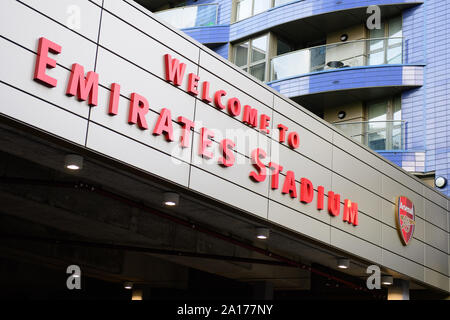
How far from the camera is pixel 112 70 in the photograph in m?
10.6

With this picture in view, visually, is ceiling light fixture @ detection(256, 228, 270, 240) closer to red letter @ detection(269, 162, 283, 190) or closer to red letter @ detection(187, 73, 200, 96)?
red letter @ detection(269, 162, 283, 190)

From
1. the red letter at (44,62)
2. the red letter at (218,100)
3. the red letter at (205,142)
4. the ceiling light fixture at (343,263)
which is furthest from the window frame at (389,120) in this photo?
the red letter at (44,62)

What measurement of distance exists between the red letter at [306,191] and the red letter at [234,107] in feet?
7.82

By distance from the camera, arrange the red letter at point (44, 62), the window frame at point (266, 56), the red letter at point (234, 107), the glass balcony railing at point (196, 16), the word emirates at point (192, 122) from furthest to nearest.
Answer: the glass balcony railing at point (196, 16) < the window frame at point (266, 56) < the red letter at point (234, 107) < the word emirates at point (192, 122) < the red letter at point (44, 62)

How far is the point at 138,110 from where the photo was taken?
10.8 meters

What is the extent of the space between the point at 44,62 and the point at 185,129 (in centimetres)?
303

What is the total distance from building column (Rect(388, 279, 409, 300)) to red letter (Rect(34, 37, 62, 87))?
12.6 metres

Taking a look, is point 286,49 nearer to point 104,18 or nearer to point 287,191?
point 287,191

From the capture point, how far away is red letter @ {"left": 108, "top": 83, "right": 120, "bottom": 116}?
1034cm

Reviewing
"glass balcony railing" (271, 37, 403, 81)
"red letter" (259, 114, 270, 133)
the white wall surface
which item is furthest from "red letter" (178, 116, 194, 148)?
"glass balcony railing" (271, 37, 403, 81)

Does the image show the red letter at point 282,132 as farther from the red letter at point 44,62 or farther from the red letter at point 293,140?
the red letter at point 44,62

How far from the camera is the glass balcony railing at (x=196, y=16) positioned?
2803 cm

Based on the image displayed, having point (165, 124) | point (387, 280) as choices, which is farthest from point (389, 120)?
point (165, 124)
